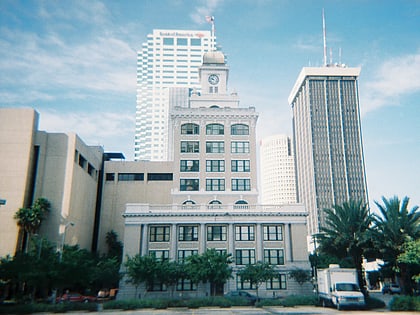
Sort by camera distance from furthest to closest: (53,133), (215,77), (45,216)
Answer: (215,77) < (53,133) < (45,216)

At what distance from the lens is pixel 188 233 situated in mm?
56438

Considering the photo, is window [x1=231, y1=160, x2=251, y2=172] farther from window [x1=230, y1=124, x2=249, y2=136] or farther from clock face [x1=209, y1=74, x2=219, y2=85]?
clock face [x1=209, y1=74, x2=219, y2=85]

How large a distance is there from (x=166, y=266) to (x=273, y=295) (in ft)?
48.5

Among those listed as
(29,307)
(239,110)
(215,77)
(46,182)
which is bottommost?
(29,307)

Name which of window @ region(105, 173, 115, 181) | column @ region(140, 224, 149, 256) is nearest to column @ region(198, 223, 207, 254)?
column @ region(140, 224, 149, 256)

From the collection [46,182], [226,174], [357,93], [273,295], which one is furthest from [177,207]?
[357,93]

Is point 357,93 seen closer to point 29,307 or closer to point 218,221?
point 218,221

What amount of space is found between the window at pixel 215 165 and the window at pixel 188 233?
1121 cm

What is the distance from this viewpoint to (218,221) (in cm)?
5638

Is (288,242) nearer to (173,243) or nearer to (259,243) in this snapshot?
(259,243)

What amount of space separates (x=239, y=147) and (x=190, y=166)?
28.0 ft

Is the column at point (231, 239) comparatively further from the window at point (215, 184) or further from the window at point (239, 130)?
the window at point (239, 130)

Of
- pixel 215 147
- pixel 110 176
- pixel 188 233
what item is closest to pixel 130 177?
pixel 110 176

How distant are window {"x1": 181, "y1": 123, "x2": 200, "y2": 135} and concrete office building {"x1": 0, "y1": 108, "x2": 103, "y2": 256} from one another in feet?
57.4
